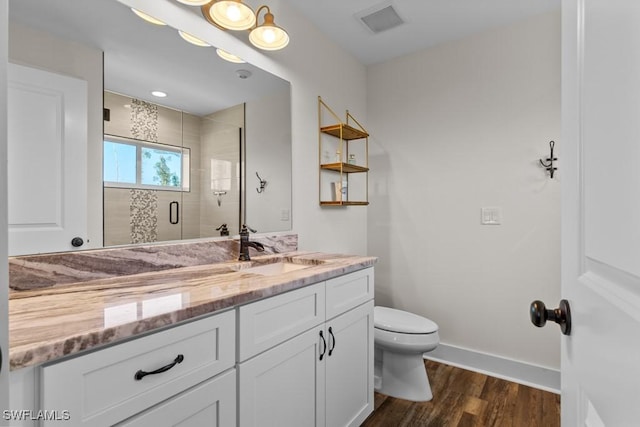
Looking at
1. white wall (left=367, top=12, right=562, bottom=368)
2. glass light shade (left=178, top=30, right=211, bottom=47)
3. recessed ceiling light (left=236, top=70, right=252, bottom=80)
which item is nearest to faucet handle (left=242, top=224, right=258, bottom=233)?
recessed ceiling light (left=236, top=70, right=252, bottom=80)

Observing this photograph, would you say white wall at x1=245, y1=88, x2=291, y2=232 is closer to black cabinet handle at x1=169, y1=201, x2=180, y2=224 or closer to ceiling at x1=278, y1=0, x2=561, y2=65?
black cabinet handle at x1=169, y1=201, x2=180, y2=224

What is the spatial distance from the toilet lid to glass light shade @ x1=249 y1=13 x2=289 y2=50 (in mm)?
1772

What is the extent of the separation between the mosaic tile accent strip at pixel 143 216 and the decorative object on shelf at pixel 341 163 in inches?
45.8

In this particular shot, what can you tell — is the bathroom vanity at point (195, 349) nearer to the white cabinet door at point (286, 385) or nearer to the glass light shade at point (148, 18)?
the white cabinet door at point (286, 385)

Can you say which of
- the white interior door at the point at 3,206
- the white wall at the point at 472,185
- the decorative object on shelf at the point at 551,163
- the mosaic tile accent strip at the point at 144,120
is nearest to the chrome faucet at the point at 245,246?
the mosaic tile accent strip at the point at 144,120

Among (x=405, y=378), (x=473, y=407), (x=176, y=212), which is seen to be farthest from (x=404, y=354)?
(x=176, y=212)

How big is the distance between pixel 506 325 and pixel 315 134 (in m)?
1.91

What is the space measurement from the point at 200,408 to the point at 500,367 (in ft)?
7.20

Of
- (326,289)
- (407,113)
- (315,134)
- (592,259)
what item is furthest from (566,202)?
(407,113)

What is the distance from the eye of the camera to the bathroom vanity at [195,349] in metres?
0.66

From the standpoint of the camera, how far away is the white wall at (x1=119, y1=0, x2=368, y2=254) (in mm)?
1922

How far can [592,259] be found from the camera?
0.51 metres

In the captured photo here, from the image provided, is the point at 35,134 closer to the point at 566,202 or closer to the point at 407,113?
the point at 566,202

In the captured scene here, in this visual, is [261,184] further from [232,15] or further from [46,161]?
[46,161]
